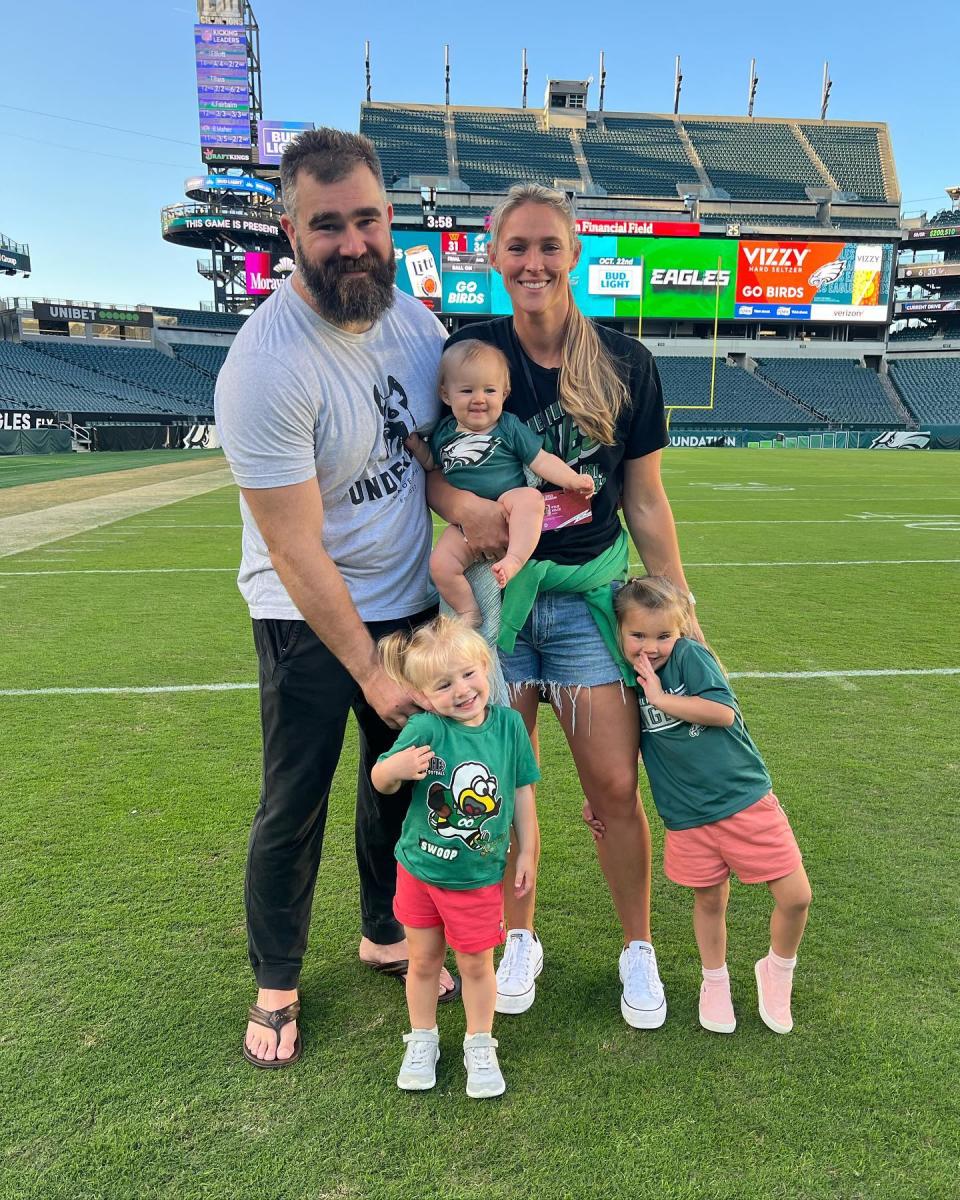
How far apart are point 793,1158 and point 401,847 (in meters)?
1.14

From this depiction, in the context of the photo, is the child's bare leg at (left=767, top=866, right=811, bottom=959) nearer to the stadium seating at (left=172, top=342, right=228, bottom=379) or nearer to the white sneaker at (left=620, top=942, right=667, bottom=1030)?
the white sneaker at (left=620, top=942, right=667, bottom=1030)

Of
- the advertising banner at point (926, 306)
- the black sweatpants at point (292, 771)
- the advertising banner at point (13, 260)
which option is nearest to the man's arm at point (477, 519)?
the black sweatpants at point (292, 771)

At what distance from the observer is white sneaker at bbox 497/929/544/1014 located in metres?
2.38

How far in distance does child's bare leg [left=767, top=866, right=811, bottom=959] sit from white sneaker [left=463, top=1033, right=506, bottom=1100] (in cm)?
84

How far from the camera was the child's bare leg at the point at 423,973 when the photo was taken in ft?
6.98

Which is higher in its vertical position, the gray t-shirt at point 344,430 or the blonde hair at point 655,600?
the gray t-shirt at point 344,430

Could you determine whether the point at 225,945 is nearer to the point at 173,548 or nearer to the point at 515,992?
the point at 515,992

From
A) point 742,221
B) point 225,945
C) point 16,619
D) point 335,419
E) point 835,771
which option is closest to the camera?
point 335,419

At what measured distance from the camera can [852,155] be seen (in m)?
60.0

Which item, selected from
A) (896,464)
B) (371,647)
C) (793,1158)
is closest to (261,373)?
Answer: (371,647)

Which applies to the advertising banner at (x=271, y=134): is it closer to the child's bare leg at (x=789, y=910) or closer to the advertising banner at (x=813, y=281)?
the advertising banner at (x=813, y=281)

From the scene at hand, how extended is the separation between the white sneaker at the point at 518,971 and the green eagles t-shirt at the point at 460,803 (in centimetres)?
52

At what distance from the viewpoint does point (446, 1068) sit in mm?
2164

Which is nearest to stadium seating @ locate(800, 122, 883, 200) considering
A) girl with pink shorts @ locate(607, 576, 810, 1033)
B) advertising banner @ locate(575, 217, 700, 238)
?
advertising banner @ locate(575, 217, 700, 238)
